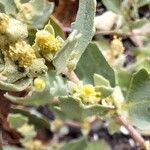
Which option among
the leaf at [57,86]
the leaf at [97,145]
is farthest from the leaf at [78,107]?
the leaf at [97,145]

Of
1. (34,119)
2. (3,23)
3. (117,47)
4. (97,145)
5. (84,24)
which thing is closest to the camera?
(3,23)

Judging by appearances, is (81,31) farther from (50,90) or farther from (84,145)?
(84,145)

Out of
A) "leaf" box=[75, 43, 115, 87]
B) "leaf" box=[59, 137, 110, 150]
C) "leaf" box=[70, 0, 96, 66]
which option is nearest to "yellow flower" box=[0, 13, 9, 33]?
"leaf" box=[70, 0, 96, 66]

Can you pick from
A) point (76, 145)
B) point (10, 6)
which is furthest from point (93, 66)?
point (76, 145)

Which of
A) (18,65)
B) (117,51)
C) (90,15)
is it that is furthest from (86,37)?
(117,51)

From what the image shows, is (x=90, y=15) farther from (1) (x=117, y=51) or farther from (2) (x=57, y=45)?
(1) (x=117, y=51)

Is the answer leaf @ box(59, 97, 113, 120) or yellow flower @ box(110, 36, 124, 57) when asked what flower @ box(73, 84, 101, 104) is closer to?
leaf @ box(59, 97, 113, 120)
